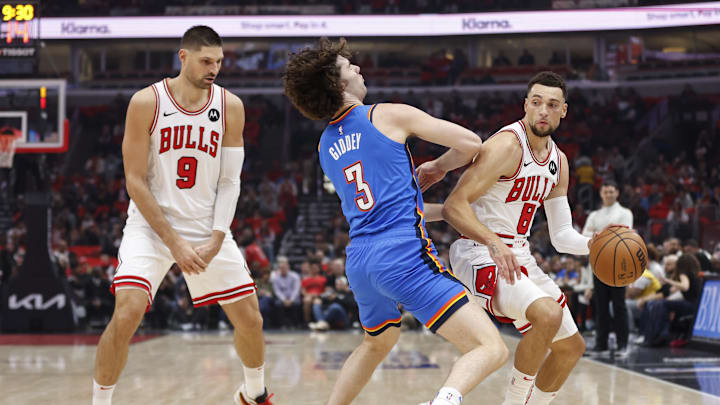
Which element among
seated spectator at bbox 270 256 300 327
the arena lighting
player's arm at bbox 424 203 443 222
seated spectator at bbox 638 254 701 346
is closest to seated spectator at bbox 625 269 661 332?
seated spectator at bbox 638 254 701 346

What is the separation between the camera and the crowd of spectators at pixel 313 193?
1337cm

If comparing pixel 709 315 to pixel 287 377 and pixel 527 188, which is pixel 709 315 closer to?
pixel 287 377

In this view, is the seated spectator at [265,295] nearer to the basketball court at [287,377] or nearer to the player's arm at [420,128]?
the basketball court at [287,377]

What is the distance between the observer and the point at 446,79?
24.9 meters

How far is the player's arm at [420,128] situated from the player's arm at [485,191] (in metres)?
0.37

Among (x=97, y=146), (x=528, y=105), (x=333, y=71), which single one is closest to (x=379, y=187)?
(x=333, y=71)

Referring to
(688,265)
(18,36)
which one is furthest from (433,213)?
(18,36)

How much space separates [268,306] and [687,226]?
23.8 ft

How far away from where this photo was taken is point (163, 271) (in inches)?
165

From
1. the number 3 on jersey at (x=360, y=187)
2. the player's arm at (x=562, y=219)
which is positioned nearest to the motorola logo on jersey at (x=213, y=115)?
the number 3 on jersey at (x=360, y=187)

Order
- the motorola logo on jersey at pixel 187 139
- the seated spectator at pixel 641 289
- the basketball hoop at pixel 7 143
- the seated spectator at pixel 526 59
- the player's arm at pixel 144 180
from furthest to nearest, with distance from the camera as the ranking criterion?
the seated spectator at pixel 526 59 < the basketball hoop at pixel 7 143 < the seated spectator at pixel 641 289 < the motorola logo on jersey at pixel 187 139 < the player's arm at pixel 144 180

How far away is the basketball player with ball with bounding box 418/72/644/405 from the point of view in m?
3.94

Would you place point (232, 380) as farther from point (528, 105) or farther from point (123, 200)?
point (123, 200)

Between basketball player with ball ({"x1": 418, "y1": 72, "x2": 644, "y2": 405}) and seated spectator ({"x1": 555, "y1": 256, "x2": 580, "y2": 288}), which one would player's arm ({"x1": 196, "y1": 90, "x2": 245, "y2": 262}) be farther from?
seated spectator ({"x1": 555, "y1": 256, "x2": 580, "y2": 288})
